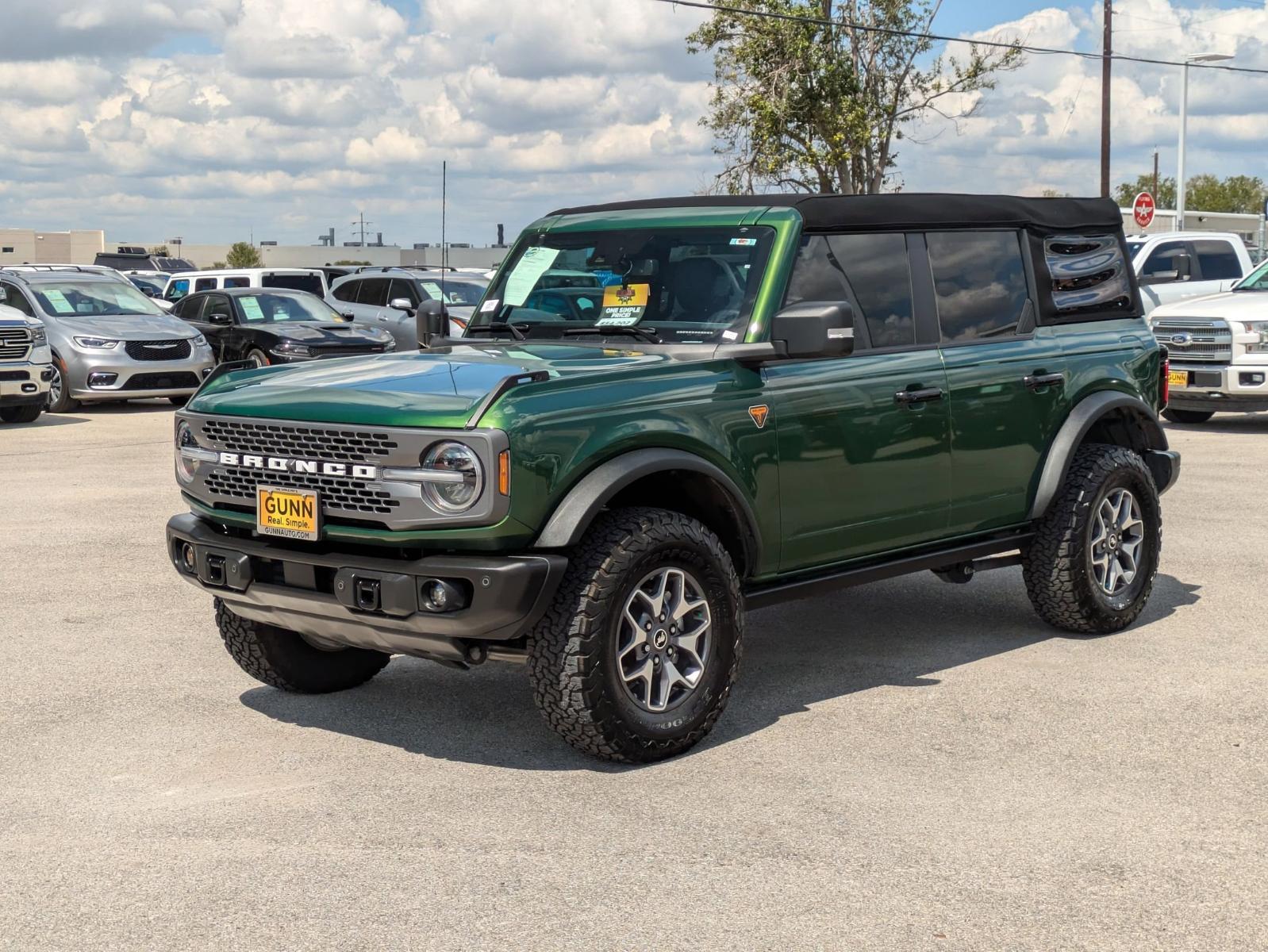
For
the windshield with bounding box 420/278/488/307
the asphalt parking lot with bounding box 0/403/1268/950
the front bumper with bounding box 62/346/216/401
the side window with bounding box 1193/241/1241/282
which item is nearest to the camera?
the asphalt parking lot with bounding box 0/403/1268/950

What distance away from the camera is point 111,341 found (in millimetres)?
20812

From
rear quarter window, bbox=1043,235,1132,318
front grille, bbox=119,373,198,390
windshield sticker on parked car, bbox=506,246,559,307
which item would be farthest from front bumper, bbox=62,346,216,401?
rear quarter window, bbox=1043,235,1132,318

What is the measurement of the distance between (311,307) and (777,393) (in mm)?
17718

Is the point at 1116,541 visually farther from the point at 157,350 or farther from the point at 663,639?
the point at 157,350

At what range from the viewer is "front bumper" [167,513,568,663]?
5.21 metres

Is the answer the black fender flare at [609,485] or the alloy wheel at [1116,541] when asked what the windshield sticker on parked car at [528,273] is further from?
the alloy wheel at [1116,541]

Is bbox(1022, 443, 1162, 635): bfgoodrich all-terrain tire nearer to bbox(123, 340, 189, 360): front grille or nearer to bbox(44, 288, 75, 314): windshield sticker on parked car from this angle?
bbox(123, 340, 189, 360): front grille

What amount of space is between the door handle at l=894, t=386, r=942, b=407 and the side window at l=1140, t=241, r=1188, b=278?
1569 cm

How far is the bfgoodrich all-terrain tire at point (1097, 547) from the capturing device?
7367 millimetres

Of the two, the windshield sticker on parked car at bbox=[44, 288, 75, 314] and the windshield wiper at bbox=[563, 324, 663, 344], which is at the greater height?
the windshield sticker on parked car at bbox=[44, 288, 75, 314]

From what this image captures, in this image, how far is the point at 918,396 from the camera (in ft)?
21.9

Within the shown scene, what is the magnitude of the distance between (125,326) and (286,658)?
52.0 ft

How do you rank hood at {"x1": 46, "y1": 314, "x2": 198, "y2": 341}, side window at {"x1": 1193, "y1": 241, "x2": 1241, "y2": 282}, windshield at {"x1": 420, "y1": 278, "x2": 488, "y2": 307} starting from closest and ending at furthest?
hood at {"x1": 46, "y1": 314, "x2": 198, "y2": 341} < side window at {"x1": 1193, "y1": 241, "x2": 1241, "y2": 282} < windshield at {"x1": 420, "y1": 278, "x2": 488, "y2": 307}

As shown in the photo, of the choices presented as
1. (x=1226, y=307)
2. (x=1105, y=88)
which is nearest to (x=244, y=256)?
(x=1105, y=88)
